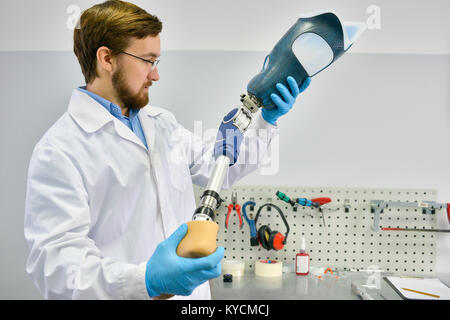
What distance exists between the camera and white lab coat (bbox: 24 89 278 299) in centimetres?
52

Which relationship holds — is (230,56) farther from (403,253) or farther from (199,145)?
(403,253)

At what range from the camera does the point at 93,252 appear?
54 centimetres

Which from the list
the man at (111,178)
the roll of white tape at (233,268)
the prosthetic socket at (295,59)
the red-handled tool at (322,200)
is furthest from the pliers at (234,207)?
the prosthetic socket at (295,59)

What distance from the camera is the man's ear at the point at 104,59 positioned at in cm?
67

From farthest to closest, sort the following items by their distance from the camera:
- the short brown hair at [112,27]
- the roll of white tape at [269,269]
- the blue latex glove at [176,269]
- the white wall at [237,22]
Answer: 1. the roll of white tape at [269,269]
2. the white wall at [237,22]
3. the short brown hair at [112,27]
4. the blue latex glove at [176,269]

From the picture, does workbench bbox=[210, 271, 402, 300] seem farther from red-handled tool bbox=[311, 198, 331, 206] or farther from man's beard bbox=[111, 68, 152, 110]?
man's beard bbox=[111, 68, 152, 110]

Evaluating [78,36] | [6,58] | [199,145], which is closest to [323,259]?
[199,145]

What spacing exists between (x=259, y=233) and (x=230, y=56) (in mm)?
588

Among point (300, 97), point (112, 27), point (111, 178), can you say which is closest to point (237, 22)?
point (300, 97)

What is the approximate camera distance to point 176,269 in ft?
1.44

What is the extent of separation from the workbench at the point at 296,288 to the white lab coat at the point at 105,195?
0.24 metres

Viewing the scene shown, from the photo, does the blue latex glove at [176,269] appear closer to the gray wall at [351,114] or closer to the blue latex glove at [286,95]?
the blue latex glove at [286,95]

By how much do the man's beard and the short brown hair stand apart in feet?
0.14

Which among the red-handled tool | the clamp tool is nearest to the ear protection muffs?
the clamp tool
